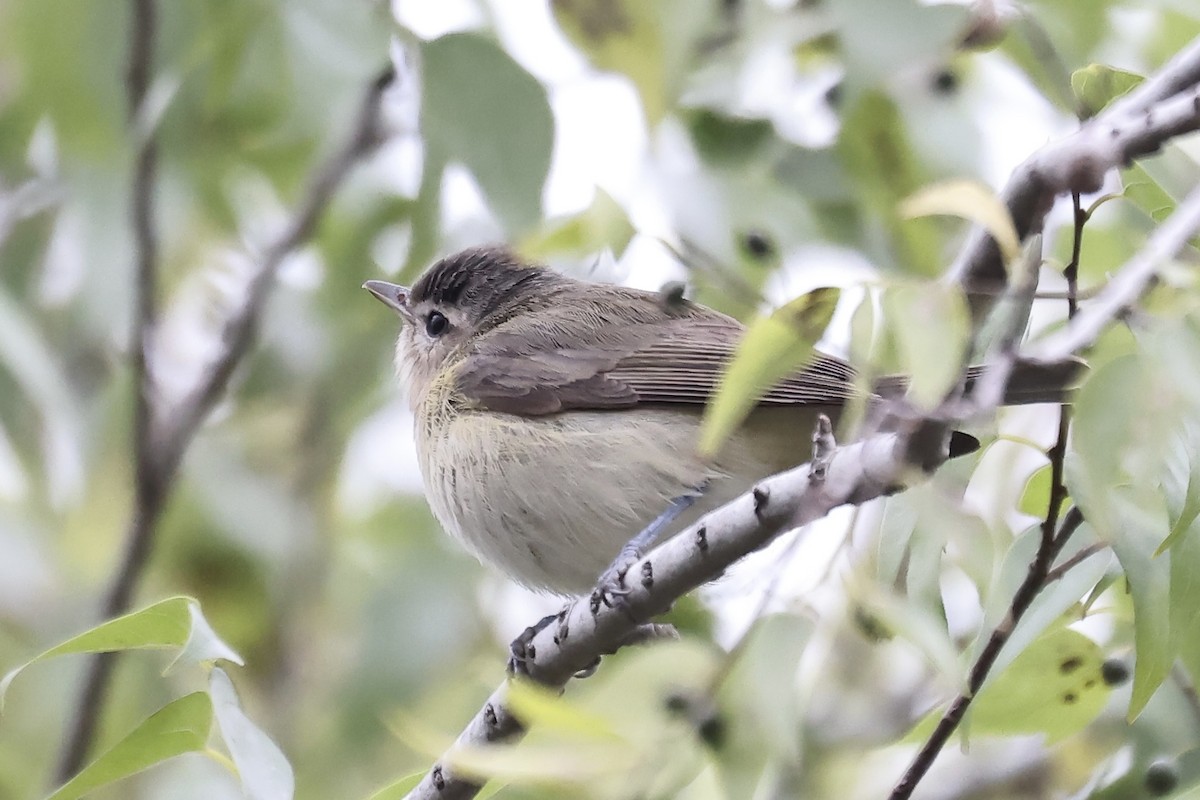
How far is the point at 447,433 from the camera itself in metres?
3.73

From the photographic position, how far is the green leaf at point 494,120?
2.71m

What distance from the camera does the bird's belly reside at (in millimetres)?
3352

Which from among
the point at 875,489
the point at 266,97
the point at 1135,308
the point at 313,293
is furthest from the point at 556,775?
the point at 313,293

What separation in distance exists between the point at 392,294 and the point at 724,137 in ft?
5.11

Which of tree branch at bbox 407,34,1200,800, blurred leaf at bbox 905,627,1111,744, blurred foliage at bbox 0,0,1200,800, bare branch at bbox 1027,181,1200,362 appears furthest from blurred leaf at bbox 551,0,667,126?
blurred leaf at bbox 905,627,1111,744

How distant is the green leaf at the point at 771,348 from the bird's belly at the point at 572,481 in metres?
1.70

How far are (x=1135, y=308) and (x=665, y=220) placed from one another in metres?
1.53

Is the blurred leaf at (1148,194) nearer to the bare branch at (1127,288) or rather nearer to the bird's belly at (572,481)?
the bare branch at (1127,288)

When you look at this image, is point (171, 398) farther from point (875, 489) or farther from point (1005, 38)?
point (875, 489)

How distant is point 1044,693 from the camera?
7.75 ft

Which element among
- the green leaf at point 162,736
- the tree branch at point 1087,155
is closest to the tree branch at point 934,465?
the tree branch at point 1087,155

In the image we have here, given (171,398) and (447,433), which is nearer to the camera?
(447,433)

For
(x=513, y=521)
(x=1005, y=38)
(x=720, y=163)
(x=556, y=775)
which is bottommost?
(x=556, y=775)

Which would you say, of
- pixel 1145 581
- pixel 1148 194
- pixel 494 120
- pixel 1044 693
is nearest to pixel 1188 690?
pixel 1044 693
